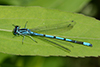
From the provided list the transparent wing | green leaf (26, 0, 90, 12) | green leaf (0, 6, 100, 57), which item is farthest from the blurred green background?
the transparent wing

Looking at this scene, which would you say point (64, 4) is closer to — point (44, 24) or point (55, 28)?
point (55, 28)

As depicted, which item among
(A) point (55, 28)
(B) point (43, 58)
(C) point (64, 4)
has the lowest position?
(B) point (43, 58)

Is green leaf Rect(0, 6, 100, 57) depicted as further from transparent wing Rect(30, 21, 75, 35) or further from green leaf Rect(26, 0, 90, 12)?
green leaf Rect(26, 0, 90, 12)

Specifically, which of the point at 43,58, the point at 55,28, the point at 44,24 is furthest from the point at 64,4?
the point at 43,58

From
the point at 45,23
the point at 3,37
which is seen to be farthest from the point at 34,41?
the point at 3,37

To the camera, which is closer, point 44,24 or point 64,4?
point 44,24

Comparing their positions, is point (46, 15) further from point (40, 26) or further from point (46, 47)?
point (46, 47)

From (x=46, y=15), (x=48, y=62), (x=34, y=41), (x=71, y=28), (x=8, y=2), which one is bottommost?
(x=48, y=62)
